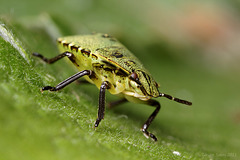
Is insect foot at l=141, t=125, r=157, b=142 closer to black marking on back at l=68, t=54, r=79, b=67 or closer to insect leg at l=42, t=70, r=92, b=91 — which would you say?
insect leg at l=42, t=70, r=92, b=91

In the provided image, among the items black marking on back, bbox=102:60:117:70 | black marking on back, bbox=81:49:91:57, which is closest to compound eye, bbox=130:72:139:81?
black marking on back, bbox=102:60:117:70

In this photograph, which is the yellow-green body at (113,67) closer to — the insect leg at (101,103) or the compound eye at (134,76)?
the compound eye at (134,76)

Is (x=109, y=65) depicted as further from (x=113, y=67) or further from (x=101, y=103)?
(x=101, y=103)

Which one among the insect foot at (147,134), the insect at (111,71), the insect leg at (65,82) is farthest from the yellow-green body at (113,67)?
the insect foot at (147,134)

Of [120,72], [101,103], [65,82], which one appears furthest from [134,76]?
[65,82]

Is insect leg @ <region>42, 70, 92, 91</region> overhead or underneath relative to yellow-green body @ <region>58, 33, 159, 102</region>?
underneath

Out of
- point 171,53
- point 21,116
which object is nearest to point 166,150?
point 21,116
